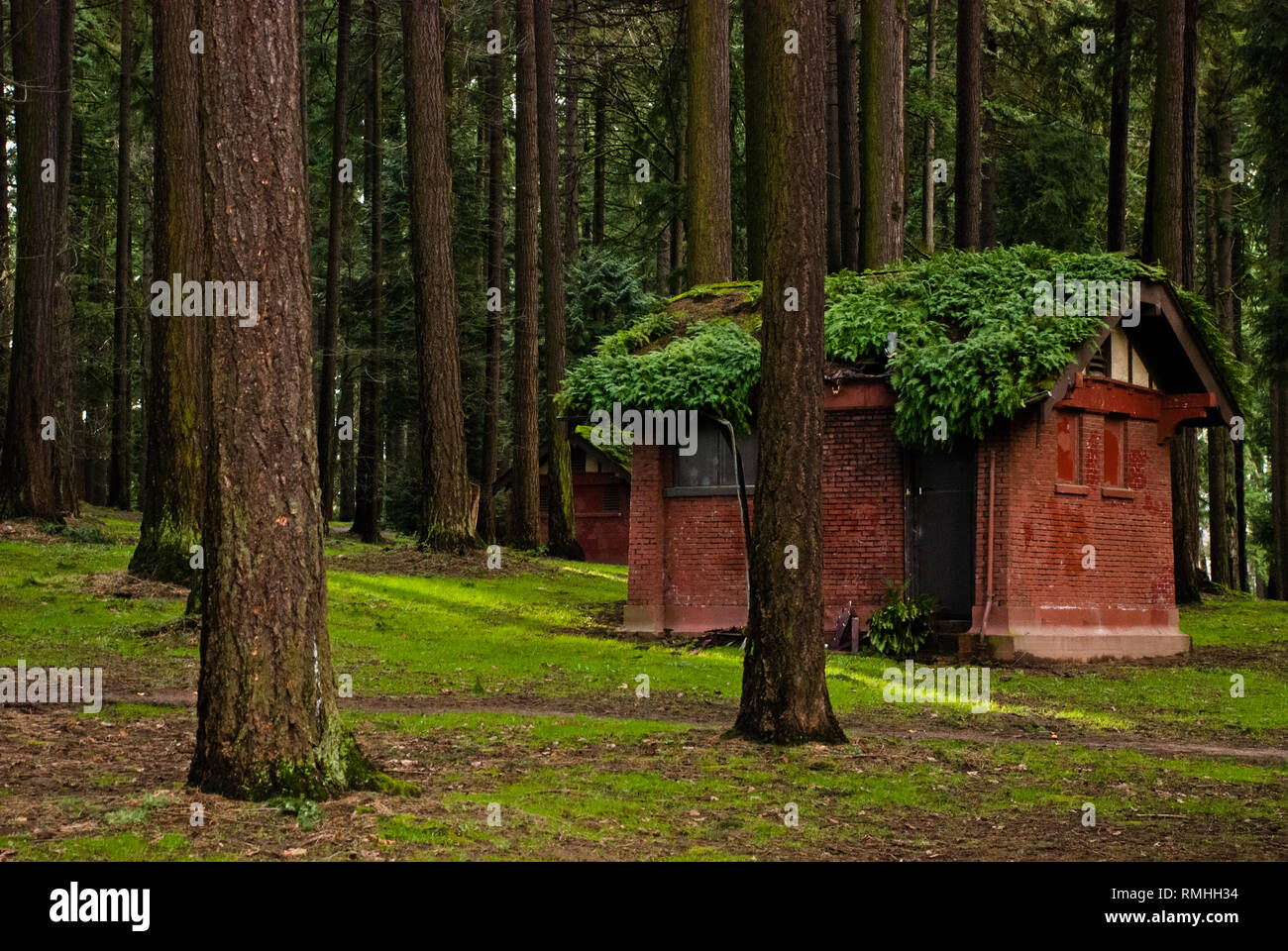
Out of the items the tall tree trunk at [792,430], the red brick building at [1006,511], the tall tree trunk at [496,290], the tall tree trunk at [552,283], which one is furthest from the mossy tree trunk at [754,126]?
the tall tree trunk at [792,430]

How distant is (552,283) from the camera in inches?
1331

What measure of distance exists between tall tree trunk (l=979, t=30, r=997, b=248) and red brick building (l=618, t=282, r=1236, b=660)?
17.1 meters

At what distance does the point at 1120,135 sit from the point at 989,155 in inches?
363

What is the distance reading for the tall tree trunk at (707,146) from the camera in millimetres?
25641

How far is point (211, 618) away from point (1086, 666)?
15.2m

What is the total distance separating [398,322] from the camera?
4259cm

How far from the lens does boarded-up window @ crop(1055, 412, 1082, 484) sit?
20859 millimetres

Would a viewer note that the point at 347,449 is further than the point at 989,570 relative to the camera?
Yes

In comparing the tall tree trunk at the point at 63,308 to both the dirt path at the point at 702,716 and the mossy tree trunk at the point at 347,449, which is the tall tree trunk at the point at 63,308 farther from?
the dirt path at the point at 702,716

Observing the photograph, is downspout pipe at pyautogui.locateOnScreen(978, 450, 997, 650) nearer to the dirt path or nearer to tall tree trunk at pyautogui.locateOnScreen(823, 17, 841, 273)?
the dirt path

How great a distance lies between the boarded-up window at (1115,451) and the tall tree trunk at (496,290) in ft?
55.2

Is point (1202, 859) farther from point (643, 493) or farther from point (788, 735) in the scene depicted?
point (643, 493)

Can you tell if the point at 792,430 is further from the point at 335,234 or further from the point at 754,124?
the point at 335,234

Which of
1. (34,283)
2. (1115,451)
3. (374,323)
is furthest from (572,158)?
(1115,451)
